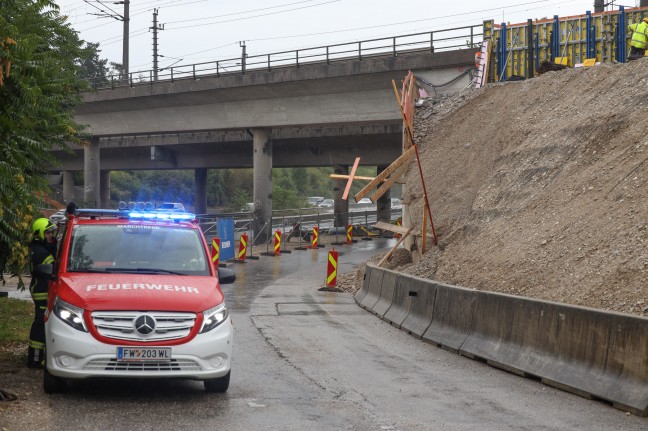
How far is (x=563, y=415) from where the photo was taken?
898 centimetres

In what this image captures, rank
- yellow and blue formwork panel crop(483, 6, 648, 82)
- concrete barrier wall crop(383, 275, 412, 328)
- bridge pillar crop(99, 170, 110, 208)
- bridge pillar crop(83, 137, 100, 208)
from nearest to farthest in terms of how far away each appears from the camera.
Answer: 1. concrete barrier wall crop(383, 275, 412, 328)
2. yellow and blue formwork panel crop(483, 6, 648, 82)
3. bridge pillar crop(83, 137, 100, 208)
4. bridge pillar crop(99, 170, 110, 208)

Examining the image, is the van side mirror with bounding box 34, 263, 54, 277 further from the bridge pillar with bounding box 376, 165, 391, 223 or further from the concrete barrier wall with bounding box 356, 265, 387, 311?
the bridge pillar with bounding box 376, 165, 391, 223

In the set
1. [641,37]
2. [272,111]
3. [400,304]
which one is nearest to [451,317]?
[400,304]

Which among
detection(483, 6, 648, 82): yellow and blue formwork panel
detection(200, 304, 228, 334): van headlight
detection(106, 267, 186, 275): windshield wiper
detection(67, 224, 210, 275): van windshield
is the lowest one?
detection(200, 304, 228, 334): van headlight

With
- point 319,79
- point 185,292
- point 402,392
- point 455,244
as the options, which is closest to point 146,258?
point 185,292

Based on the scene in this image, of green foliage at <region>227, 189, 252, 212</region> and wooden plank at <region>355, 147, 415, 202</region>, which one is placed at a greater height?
wooden plank at <region>355, 147, 415, 202</region>

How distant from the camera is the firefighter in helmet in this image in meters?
Answer: 10.7

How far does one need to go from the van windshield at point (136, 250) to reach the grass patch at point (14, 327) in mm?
2190

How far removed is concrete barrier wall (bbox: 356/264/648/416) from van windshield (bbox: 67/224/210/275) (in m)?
4.17

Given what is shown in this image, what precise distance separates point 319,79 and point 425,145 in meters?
12.8

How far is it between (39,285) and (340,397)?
3877 millimetres

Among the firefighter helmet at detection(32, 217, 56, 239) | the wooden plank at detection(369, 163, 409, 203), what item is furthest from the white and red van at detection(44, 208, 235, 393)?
the wooden plank at detection(369, 163, 409, 203)

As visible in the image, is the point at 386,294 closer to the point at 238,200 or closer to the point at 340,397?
the point at 340,397

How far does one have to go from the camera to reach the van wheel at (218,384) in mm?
9680
